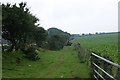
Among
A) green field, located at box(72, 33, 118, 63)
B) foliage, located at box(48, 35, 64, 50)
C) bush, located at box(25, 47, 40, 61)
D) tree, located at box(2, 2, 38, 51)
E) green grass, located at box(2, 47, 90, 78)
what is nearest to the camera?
green grass, located at box(2, 47, 90, 78)

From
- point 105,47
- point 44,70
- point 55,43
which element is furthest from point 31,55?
point 55,43

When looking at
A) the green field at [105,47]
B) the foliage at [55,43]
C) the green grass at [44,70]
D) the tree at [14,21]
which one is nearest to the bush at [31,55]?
the green grass at [44,70]

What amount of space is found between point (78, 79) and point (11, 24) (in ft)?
44.7

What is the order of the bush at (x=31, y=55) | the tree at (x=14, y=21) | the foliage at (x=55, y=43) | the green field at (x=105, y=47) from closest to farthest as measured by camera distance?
the green field at (x=105, y=47), the tree at (x=14, y=21), the bush at (x=31, y=55), the foliage at (x=55, y=43)

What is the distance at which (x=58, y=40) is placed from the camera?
65750 millimetres

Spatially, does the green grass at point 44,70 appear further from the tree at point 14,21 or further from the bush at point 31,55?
the tree at point 14,21

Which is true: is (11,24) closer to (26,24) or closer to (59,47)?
(26,24)

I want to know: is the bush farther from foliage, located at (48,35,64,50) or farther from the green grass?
foliage, located at (48,35,64,50)

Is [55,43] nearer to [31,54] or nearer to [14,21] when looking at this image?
[31,54]

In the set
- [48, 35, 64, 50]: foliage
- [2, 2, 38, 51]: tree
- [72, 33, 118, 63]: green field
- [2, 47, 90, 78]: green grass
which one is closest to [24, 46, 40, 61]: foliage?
[2, 47, 90, 78]: green grass

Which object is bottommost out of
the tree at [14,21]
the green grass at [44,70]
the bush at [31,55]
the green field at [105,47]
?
the green grass at [44,70]

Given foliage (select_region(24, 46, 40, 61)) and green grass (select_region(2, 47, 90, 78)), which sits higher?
foliage (select_region(24, 46, 40, 61))

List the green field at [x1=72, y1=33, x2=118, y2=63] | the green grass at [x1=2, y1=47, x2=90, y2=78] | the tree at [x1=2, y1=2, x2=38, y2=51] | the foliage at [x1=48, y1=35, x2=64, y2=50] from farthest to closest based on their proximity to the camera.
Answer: the foliage at [x1=48, y1=35, x2=64, y2=50]
the tree at [x1=2, y1=2, x2=38, y2=51]
the green field at [x1=72, y1=33, x2=118, y2=63]
the green grass at [x1=2, y1=47, x2=90, y2=78]

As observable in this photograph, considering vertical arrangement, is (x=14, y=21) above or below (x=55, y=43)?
above
